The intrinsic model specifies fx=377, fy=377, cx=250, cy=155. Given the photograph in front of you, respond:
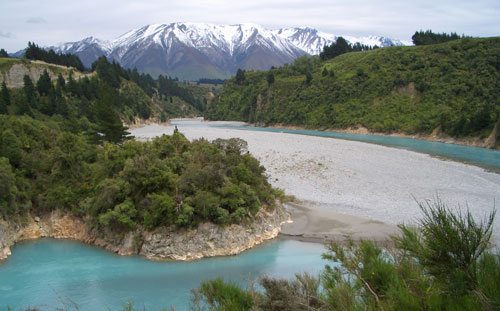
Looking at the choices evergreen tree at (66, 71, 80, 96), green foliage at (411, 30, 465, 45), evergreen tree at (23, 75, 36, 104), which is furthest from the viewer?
green foliage at (411, 30, 465, 45)

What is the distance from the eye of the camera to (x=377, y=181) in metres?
32.7

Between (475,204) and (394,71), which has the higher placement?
(394,71)

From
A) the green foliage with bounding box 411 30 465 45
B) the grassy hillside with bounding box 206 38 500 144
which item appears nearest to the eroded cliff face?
the grassy hillside with bounding box 206 38 500 144

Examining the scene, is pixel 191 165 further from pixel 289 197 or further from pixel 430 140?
pixel 430 140

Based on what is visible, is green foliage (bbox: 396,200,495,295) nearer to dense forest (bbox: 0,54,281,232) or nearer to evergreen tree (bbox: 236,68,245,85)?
dense forest (bbox: 0,54,281,232)

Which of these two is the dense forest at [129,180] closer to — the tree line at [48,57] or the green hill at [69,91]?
the green hill at [69,91]

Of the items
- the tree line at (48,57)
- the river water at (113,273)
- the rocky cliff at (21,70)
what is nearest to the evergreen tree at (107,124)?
the river water at (113,273)

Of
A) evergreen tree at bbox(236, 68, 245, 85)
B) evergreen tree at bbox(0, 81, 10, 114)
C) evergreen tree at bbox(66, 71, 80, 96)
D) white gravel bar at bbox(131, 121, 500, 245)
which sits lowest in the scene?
white gravel bar at bbox(131, 121, 500, 245)

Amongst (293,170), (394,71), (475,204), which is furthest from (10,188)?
(394,71)

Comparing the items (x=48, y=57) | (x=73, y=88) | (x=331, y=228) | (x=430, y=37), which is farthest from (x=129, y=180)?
(x=430, y=37)

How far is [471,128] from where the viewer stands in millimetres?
55750

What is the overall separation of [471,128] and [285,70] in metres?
65.7

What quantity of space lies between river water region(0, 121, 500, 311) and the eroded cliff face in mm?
510

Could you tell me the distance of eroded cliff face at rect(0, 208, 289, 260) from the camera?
18.8 meters
